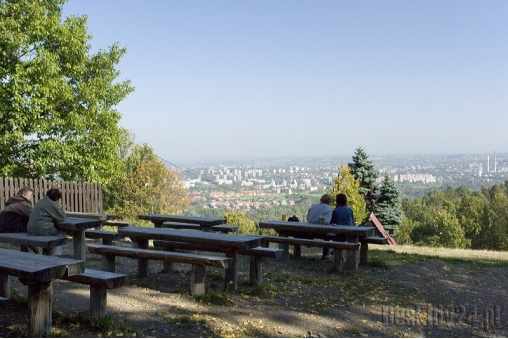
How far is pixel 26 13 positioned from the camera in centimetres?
1647

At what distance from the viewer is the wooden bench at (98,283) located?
14.7 ft

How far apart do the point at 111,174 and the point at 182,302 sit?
13.8m

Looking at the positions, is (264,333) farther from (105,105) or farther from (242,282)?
(105,105)

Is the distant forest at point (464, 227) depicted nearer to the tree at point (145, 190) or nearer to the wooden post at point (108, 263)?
the tree at point (145, 190)

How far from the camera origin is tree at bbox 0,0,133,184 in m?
15.5

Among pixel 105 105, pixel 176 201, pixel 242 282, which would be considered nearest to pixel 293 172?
pixel 176 201

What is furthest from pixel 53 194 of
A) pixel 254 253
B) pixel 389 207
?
pixel 389 207

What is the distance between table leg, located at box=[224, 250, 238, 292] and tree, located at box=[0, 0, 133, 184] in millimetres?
11701

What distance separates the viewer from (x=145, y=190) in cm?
4062

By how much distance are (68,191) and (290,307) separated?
10999 mm

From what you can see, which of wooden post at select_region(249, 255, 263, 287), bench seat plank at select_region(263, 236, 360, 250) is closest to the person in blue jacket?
bench seat plank at select_region(263, 236, 360, 250)

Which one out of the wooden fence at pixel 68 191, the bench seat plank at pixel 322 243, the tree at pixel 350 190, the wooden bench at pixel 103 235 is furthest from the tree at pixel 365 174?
the wooden bench at pixel 103 235

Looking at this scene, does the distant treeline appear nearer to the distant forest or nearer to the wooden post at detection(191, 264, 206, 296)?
the distant forest

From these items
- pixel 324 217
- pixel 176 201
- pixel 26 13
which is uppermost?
pixel 26 13
